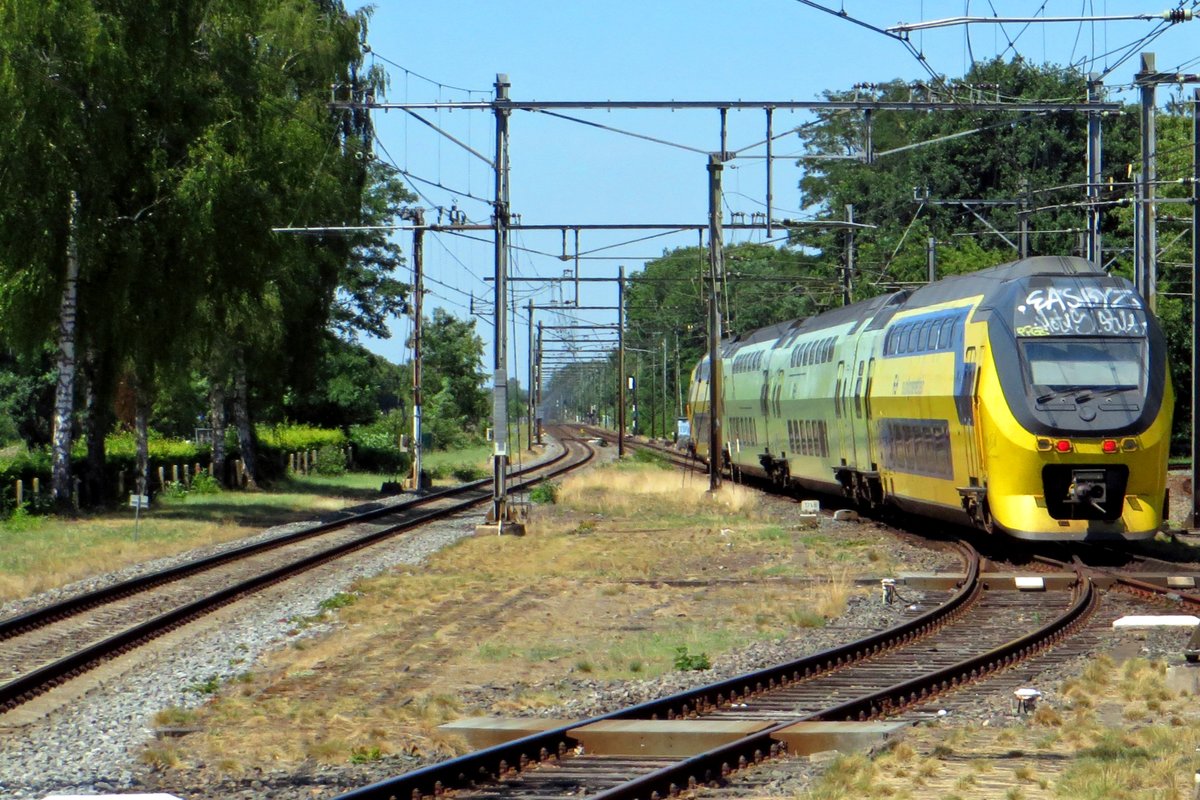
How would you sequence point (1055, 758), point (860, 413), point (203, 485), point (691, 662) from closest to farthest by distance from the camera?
point (1055, 758) < point (691, 662) < point (860, 413) < point (203, 485)

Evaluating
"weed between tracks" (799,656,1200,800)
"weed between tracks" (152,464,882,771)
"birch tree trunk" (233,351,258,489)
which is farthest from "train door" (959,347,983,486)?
"birch tree trunk" (233,351,258,489)

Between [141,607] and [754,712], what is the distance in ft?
33.3

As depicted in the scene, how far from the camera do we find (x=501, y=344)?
98.4 ft

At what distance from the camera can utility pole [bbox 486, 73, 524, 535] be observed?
29281 mm

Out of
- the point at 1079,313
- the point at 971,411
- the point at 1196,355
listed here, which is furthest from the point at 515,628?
the point at 1196,355

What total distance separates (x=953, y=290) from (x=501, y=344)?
29.6ft

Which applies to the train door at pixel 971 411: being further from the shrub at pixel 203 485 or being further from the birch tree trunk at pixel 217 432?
the birch tree trunk at pixel 217 432

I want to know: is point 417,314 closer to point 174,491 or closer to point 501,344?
point 174,491

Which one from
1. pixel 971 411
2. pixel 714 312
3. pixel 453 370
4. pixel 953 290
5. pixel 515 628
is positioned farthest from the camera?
pixel 453 370

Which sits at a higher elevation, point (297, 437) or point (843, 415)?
point (843, 415)

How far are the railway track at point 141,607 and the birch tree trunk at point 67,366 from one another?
19.5ft

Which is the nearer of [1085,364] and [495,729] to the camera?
[495,729]

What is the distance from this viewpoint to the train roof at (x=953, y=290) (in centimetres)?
2219

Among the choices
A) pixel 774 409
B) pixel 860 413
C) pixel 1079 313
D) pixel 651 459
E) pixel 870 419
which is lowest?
pixel 651 459
